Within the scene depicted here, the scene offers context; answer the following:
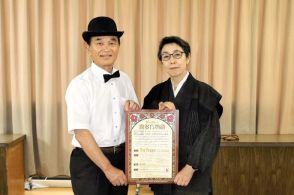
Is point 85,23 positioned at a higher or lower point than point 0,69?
higher

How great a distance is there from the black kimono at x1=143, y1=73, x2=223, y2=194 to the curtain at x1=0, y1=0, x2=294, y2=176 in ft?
4.83

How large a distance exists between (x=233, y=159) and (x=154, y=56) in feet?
3.79

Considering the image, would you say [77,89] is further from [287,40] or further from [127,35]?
[287,40]

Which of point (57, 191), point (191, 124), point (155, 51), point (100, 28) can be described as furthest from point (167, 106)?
point (57, 191)

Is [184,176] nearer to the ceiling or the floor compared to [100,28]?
nearer to the floor

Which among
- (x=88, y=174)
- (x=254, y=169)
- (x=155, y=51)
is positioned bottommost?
(x=254, y=169)

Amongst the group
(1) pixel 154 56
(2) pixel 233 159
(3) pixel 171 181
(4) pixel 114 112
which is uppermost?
(1) pixel 154 56

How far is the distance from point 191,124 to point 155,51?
1.57 metres

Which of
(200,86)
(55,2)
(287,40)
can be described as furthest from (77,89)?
(287,40)

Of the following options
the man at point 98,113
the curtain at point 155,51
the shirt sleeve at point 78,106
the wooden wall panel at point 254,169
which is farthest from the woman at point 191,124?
the curtain at point 155,51

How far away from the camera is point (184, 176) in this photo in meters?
1.51

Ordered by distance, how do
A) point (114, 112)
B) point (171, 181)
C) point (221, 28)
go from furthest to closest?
point (221, 28) → point (114, 112) → point (171, 181)

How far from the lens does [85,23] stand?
3031mm

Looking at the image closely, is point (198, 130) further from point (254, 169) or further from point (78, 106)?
point (254, 169)
